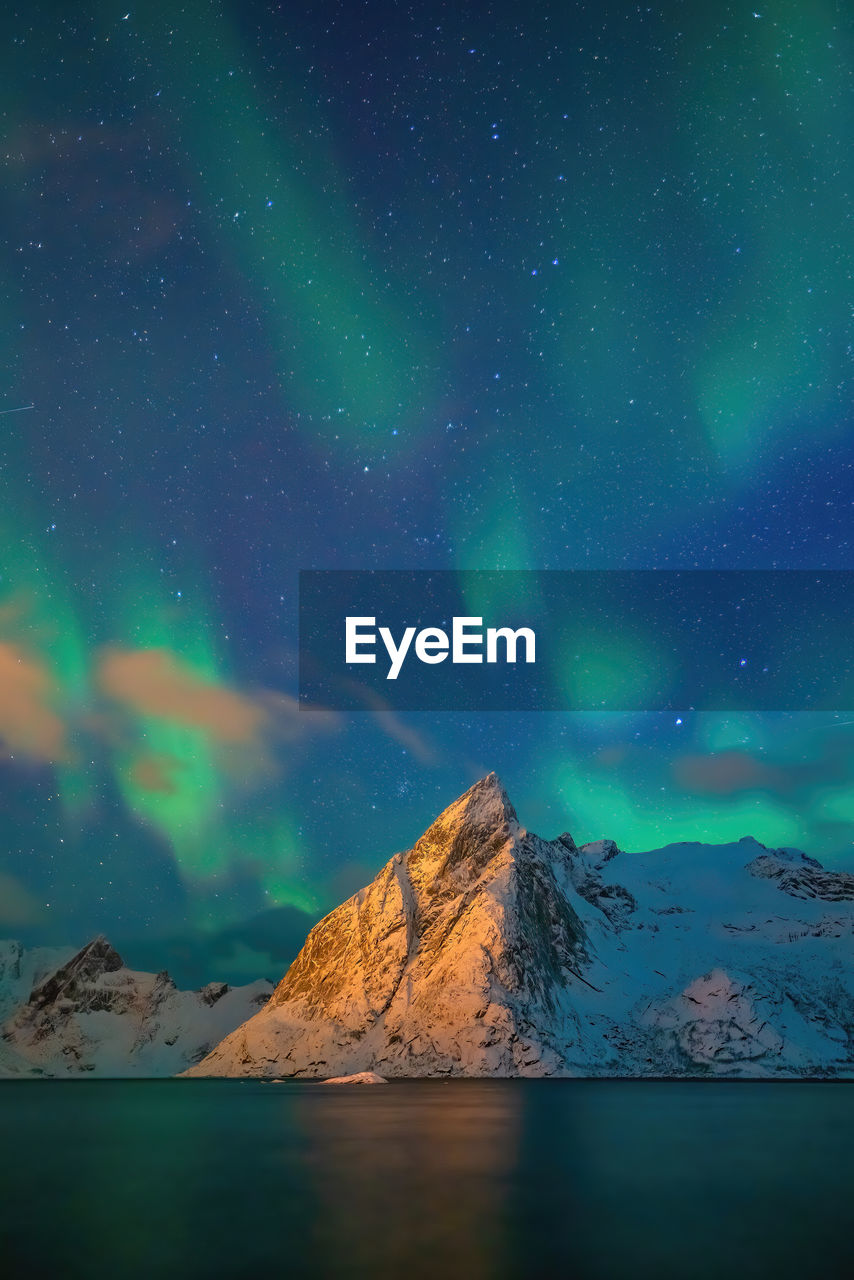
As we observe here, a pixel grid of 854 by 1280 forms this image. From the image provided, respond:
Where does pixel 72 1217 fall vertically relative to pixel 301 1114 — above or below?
above

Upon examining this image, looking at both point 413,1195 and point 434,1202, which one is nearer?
point 434,1202

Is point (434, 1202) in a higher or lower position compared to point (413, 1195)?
higher

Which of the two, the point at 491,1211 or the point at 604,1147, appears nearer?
the point at 491,1211

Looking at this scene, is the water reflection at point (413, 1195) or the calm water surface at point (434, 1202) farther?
the water reflection at point (413, 1195)

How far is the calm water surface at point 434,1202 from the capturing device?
33.1 m

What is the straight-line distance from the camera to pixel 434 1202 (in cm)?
4638

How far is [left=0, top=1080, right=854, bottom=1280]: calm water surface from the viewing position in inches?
1302

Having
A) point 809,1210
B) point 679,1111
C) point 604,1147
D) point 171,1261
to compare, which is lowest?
point 679,1111

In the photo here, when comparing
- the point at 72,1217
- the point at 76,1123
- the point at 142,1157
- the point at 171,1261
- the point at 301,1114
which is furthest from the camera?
the point at 301,1114

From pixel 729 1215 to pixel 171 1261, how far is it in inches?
957

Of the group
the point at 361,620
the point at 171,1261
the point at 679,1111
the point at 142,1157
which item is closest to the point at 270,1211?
the point at 171,1261

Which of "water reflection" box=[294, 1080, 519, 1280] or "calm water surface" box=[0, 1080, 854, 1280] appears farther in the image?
"water reflection" box=[294, 1080, 519, 1280]

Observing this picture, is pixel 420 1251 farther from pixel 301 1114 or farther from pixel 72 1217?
pixel 301 1114

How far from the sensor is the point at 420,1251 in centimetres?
3459
